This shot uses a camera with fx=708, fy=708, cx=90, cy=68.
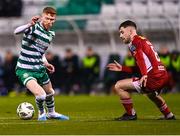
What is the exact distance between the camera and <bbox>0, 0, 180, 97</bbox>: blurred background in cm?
2630

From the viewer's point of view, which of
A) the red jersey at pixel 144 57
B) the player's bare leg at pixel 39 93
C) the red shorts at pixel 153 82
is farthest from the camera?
the player's bare leg at pixel 39 93

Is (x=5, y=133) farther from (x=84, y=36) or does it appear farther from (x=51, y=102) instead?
(x=84, y=36)

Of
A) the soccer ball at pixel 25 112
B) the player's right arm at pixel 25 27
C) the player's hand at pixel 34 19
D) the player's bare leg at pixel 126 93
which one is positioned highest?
the player's hand at pixel 34 19

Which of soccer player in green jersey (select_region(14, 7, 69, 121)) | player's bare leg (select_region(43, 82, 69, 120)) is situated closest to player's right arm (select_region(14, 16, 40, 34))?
soccer player in green jersey (select_region(14, 7, 69, 121))

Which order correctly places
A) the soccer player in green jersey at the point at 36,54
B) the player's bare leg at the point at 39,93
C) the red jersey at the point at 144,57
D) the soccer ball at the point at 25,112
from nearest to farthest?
the red jersey at the point at 144,57, the player's bare leg at the point at 39,93, the soccer player in green jersey at the point at 36,54, the soccer ball at the point at 25,112

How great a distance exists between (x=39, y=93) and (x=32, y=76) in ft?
1.53

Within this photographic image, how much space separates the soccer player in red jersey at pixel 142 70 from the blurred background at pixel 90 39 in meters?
12.7

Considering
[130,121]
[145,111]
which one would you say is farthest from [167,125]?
[145,111]

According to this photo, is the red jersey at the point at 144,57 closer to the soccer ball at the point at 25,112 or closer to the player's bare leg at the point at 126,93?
the player's bare leg at the point at 126,93

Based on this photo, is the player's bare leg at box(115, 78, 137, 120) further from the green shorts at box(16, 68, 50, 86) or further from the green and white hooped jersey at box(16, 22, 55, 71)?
the green and white hooped jersey at box(16, 22, 55, 71)

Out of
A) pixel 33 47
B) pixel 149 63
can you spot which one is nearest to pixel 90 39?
pixel 33 47

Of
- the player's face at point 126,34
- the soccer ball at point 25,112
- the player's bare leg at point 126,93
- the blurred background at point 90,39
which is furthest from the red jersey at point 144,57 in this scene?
the blurred background at point 90,39

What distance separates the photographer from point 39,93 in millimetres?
12531

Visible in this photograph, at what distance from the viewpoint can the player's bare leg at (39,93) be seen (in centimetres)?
1254
